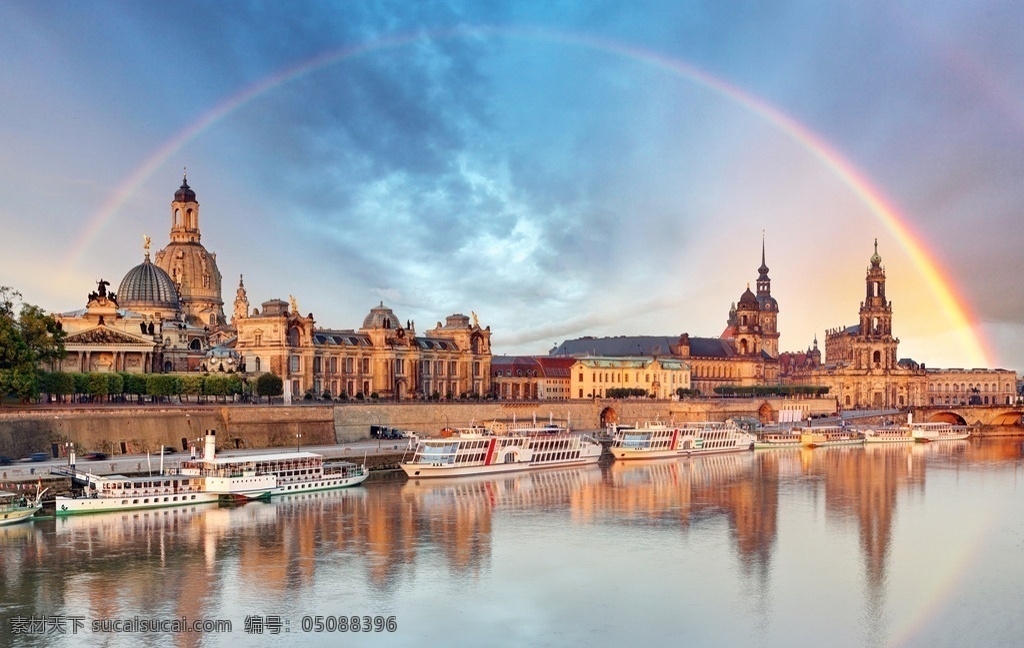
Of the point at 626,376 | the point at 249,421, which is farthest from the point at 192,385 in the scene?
the point at 626,376

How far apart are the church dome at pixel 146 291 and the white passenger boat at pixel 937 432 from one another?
70.3 m

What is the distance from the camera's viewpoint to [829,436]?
10150 centimetres

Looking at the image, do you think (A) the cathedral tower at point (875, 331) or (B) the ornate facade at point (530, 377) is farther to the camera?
(A) the cathedral tower at point (875, 331)

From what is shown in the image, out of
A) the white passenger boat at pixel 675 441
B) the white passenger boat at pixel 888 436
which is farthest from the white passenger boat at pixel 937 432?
the white passenger boat at pixel 675 441

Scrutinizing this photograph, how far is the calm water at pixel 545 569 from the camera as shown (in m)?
29.8

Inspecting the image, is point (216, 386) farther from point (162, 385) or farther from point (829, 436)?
point (829, 436)

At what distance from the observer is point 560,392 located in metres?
127

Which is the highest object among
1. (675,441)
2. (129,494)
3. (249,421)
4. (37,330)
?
(37,330)

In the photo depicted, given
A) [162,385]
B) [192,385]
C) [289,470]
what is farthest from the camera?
[192,385]

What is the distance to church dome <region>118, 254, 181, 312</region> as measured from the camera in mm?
98938

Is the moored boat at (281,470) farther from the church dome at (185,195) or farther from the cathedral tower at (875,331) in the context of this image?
the cathedral tower at (875,331)

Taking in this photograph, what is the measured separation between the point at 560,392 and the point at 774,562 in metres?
88.3

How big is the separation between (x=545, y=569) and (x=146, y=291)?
2822 inches

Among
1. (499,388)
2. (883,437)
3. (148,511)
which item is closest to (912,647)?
(148,511)
